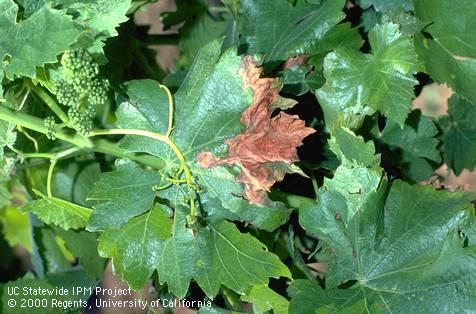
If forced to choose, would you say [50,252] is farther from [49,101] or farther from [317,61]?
[317,61]

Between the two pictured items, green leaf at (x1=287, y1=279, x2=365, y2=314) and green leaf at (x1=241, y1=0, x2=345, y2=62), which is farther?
green leaf at (x1=241, y1=0, x2=345, y2=62)

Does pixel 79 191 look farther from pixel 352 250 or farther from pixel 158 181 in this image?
pixel 352 250

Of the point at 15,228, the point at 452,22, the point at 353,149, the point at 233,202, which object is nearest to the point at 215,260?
the point at 233,202

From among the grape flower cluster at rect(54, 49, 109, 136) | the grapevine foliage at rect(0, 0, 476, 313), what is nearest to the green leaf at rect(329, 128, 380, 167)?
the grapevine foliage at rect(0, 0, 476, 313)

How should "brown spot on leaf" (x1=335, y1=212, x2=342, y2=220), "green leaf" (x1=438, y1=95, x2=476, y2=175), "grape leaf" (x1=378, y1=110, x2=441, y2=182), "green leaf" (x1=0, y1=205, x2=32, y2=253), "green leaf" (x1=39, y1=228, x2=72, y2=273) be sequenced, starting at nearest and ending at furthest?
"brown spot on leaf" (x1=335, y1=212, x2=342, y2=220) < "grape leaf" (x1=378, y1=110, x2=441, y2=182) < "green leaf" (x1=438, y1=95, x2=476, y2=175) < "green leaf" (x1=39, y1=228, x2=72, y2=273) < "green leaf" (x1=0, y1=205, x2=32, y2=253)

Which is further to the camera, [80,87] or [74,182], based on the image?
[74,182]

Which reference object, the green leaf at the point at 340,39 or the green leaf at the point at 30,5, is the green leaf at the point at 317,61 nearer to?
the green leaf at the point at 340,39

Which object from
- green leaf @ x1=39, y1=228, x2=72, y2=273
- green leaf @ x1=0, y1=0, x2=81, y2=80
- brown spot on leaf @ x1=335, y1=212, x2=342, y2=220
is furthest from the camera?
green leaf @ x1=39, y1=228, x2=72, y2=273

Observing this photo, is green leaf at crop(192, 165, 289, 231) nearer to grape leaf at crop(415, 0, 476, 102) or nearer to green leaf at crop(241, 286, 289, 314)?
green leaf at crop(241, 286, 289, 314)
